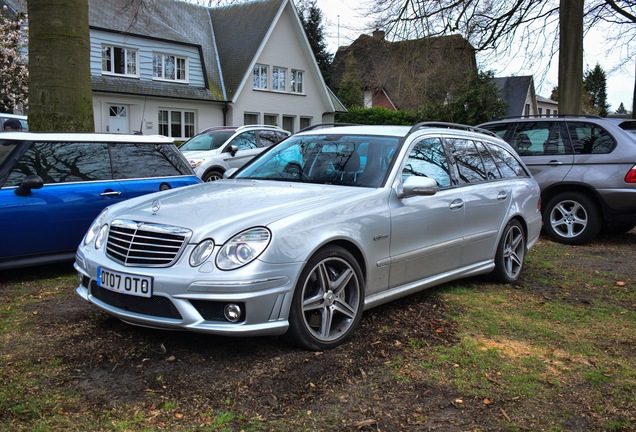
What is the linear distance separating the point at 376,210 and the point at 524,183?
292 cm

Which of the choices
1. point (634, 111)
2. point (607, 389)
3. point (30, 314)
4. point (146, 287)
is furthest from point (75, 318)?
point (634, 111)

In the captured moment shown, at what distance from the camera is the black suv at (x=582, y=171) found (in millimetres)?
8359

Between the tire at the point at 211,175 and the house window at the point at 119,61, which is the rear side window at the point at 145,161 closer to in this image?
the tire at the point at 211,175

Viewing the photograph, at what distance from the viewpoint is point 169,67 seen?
28.4 metres

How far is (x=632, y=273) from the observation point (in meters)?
7.09

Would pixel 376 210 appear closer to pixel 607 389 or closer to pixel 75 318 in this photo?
pixel 607 389

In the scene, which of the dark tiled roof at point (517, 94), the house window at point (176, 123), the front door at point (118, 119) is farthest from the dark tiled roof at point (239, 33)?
the dark tiled roof at point (517, 94)

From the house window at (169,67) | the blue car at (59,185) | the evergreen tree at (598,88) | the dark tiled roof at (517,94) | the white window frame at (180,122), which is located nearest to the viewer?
the blue car at (59,185)

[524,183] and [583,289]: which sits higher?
[524,183]

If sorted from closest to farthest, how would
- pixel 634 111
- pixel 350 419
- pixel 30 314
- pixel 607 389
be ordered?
1. pixel 350 419
2. pixel 607 389
3. pixel 30 314
4. pixel 634 111

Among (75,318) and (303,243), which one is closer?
(303,243)

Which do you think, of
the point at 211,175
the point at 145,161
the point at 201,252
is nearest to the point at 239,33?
the point at 211,175

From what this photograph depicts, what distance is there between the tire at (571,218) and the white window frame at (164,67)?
22516 mm

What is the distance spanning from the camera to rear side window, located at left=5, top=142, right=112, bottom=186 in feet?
19.4
